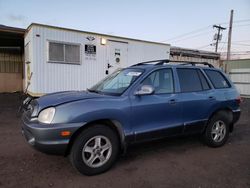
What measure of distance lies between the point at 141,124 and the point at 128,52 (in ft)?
27.7

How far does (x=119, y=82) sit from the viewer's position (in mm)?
4590

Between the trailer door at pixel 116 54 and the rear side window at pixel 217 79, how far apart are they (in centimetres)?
687

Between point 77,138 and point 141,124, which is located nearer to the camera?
point 77,138

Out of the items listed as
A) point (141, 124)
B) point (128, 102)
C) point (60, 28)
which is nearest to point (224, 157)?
point (141, 124)

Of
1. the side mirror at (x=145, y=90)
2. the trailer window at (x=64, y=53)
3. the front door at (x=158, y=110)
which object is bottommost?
the front door at (x=158, y=110)

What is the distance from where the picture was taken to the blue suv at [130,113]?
3502 mm

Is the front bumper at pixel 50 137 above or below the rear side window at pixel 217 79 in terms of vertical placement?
below

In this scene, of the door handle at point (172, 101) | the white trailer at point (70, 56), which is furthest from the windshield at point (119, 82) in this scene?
the white trailer at point (70, 56)

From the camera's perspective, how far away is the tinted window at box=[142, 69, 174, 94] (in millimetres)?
4487

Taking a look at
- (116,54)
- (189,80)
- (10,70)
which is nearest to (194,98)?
(189,80)

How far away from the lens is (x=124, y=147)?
4.05 m

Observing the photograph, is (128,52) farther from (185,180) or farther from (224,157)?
(185,180)

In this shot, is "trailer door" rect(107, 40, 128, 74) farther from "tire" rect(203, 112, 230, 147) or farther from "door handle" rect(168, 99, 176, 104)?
"door handle" rect(168, 99, 176, 104)

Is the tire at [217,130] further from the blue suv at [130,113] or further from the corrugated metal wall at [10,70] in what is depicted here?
the corrugated metal wall at [10,70]
